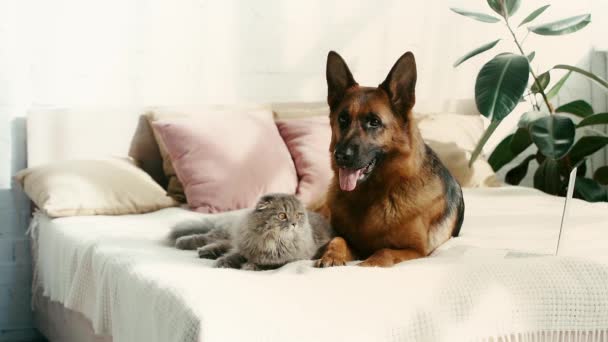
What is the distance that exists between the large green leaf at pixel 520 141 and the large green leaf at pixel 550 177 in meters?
0.14

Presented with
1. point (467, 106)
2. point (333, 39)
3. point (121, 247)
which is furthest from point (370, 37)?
point (121, 247)

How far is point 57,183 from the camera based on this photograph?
116 inches

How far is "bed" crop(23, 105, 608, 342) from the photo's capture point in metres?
1.65

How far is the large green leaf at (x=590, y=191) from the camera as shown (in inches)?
147

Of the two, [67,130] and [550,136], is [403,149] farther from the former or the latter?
[67,130]

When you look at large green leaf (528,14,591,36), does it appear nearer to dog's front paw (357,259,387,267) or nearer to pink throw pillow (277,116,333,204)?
pink throw pillow (277,116,333,204)

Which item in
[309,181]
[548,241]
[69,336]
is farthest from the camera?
[309,181]

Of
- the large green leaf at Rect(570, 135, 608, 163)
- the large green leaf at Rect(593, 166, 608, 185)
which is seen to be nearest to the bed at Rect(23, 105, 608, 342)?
the large green leaf at Rect(570, 135, 608, 163)

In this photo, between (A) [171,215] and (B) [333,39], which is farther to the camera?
(B) [333,39]

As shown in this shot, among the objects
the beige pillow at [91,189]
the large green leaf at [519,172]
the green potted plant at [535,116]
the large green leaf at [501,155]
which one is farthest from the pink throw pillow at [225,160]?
the large green leaf at [519,172]

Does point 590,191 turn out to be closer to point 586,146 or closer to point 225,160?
point 586,146

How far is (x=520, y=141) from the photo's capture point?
3941 mm

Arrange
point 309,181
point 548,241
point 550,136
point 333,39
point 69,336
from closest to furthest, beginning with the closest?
1. point 548,241
2. point 69,336
3. point 550,136
4. point 309,181
5. point 333,39

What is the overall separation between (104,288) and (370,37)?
91.2 inches
